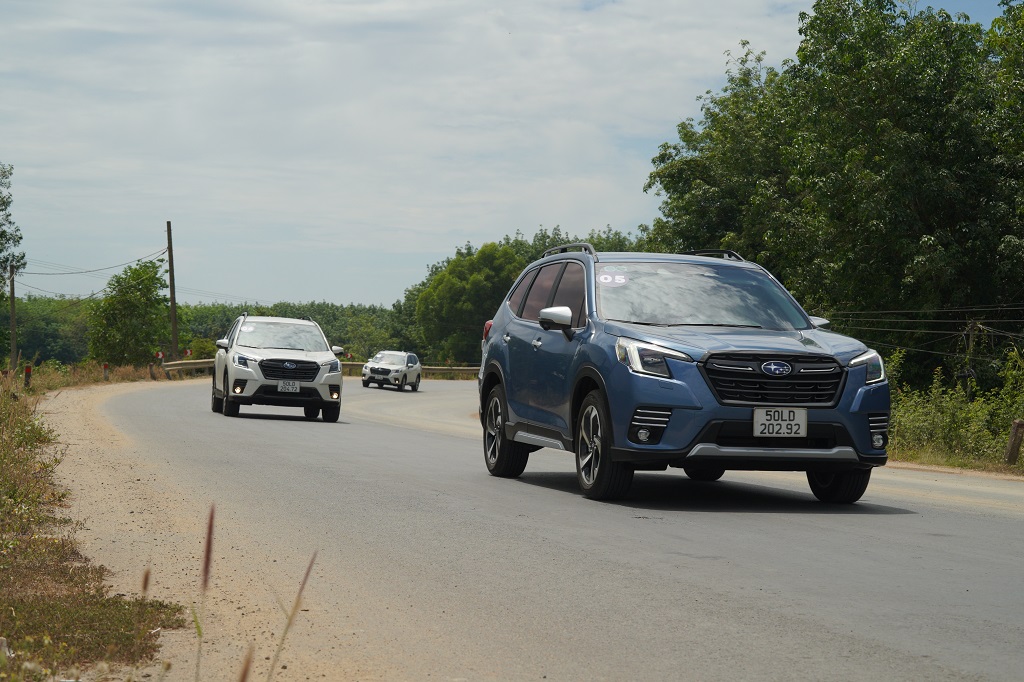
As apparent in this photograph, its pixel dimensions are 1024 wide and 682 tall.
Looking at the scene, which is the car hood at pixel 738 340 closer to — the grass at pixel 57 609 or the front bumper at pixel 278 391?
the grass at pixel 57 609

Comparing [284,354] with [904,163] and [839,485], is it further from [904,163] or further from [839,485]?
[904,163]

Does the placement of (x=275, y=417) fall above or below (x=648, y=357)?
below

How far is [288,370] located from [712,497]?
46.2 ft

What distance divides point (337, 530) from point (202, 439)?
367 inches

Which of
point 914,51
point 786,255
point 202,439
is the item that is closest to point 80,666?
point 202,439

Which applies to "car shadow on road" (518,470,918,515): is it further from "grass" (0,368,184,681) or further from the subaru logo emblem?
"grass" (0,368,184,681)

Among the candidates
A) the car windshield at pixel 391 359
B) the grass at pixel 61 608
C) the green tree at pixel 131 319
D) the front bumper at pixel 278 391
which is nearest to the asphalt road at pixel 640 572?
the grass at pixel 61 608

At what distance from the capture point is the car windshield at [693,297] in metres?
10.4

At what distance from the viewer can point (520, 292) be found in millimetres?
12648

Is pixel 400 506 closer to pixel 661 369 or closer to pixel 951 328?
pixel 661 369

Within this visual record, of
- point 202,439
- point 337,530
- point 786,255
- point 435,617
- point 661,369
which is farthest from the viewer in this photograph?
point 786,255

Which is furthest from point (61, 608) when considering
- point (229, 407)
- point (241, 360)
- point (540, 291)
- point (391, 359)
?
point (391, 359)

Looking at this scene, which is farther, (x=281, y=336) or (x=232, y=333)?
(x=232, y=333)

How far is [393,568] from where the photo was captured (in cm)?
693
